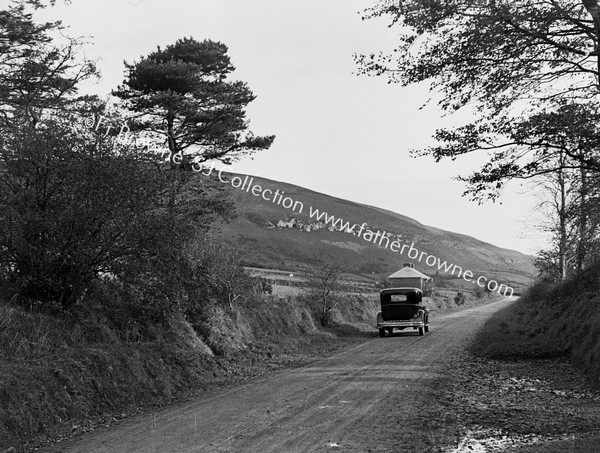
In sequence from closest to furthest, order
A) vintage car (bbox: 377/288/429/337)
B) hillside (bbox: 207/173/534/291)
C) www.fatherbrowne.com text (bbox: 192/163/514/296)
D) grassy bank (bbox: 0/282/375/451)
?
grassy bank (bbox: 0/282/375/451), vintage car (bbox: 377/288/429/337), hillside (bbox: 207/173/534/291), www.fatherbrowne.com text (bbox: 192/163/514/296)

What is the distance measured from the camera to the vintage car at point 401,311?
88.4ft

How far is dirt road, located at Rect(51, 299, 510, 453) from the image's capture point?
755 centimetres

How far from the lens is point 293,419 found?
8.98 metres

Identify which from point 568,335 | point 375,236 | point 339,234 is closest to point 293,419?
point 568,335

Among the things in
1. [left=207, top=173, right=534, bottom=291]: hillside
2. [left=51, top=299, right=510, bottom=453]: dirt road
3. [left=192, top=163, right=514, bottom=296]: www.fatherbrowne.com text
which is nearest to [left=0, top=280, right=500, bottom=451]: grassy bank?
[left=51, top=299, right=510, bottom=453]: dirt road

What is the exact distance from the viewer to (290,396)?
1109 cm

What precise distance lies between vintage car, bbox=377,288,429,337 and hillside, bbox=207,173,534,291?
2478 inches

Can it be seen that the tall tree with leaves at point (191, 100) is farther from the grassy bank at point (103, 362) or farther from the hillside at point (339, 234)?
the hillside at point (339, 234)

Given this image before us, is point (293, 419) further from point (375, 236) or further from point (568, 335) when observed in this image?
point (375, 236)

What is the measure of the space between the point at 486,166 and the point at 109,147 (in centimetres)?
824

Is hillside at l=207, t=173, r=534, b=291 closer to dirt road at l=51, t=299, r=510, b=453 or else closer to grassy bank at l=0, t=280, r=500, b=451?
grassy bank at l=0, t=280, r=500, b=451

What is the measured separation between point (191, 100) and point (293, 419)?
22233 mm

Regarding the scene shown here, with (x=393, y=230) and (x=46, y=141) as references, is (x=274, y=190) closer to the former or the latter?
(x=393, y=230)

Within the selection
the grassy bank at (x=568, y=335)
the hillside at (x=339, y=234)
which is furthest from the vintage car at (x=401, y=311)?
the hillside at (x=339, y=234)
